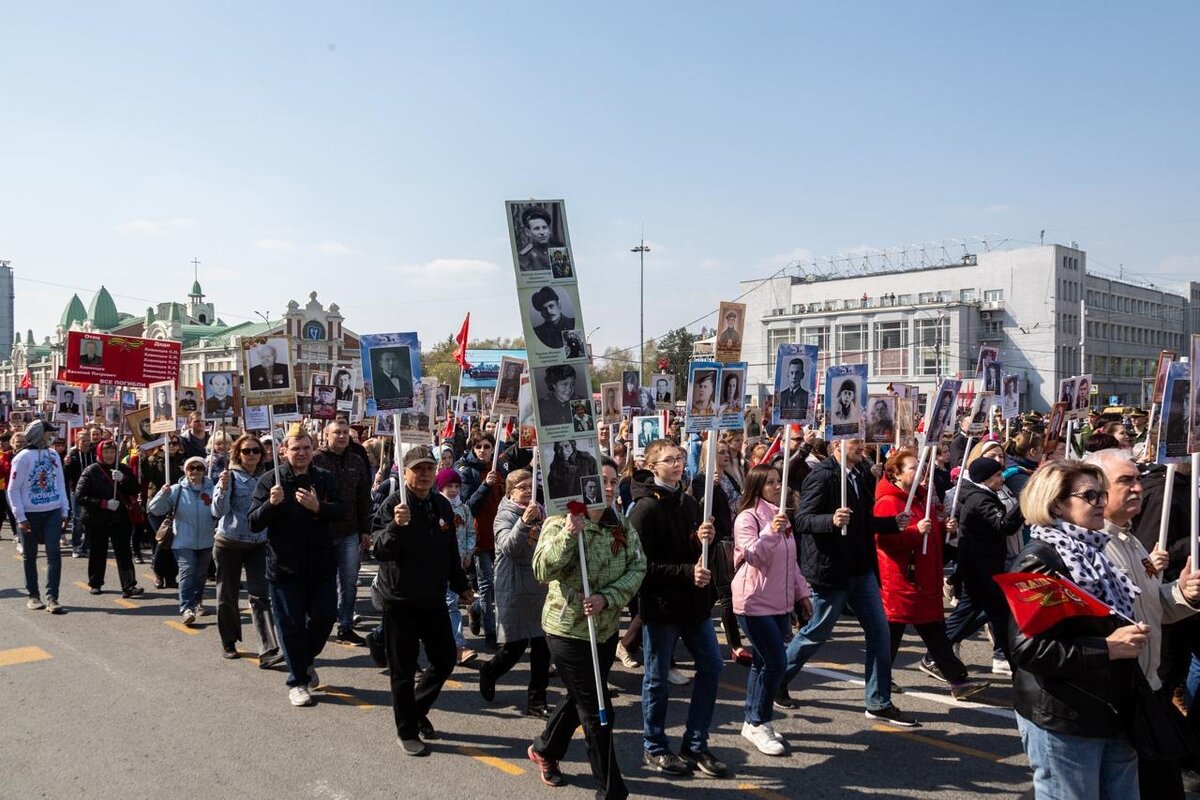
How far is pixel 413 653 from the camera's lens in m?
6.34

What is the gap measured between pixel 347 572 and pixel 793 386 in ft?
15.2

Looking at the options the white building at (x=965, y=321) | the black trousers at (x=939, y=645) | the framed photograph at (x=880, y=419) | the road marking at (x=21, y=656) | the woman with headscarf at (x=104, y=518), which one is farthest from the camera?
the white building at (x=965, y=321)

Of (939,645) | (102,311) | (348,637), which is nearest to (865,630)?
(939,645)

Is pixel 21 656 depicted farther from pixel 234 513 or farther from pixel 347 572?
pixel 347 572

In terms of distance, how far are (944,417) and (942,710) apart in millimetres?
3121

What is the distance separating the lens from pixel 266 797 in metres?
5.41

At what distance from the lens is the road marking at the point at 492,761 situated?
5901 mm

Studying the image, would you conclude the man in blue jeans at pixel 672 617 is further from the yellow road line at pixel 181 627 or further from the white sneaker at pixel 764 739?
the yellow road line at pixel 181 627

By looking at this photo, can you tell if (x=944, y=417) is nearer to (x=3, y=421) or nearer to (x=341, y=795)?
(x=341, y=795)

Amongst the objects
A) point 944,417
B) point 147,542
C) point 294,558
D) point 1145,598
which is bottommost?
point 147,542

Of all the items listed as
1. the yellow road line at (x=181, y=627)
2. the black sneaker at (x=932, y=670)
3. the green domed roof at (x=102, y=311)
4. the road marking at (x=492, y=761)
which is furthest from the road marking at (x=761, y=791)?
the green domed roof at (x=102, y=311)

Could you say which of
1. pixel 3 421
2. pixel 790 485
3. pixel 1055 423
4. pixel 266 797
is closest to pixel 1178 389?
pixel 790 485

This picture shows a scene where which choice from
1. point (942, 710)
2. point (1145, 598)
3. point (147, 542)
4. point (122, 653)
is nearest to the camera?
point (1145, 598)

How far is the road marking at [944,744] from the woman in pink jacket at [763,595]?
974 millimetres
